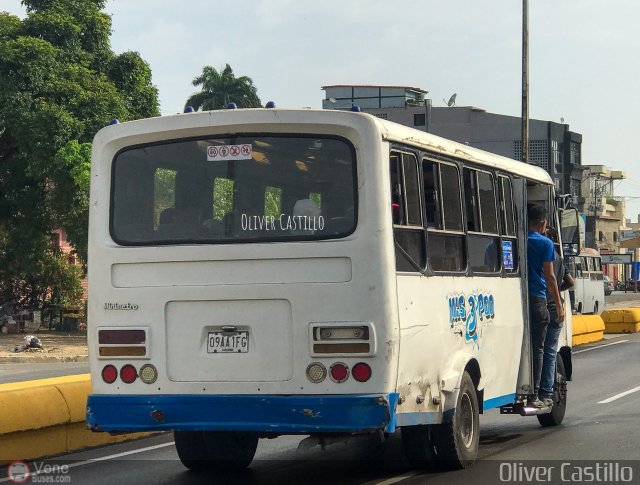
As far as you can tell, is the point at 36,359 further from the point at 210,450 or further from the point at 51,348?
the point at 210,450

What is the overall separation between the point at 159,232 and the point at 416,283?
195cm

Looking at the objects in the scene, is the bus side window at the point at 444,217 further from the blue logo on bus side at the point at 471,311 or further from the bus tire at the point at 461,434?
the bus tire at the point at 461,434

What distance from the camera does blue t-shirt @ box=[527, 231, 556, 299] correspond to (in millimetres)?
11367

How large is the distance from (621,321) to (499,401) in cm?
2719

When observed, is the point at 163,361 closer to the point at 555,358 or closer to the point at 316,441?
the point at 316,441

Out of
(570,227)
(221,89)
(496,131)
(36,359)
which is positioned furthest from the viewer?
(496,131)

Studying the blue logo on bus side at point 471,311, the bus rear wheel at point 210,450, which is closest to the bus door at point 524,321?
the blue logo on bus side at point 471,311

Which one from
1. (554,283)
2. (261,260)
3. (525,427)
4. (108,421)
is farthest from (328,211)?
(525,427)

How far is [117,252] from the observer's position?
29.0ft

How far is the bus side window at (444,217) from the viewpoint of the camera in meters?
9.27

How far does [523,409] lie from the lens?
11.4 m

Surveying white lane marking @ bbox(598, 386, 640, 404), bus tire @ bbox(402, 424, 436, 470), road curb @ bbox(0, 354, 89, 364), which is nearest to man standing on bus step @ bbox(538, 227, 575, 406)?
bus tire @ bbox(402, 424, 436, 470)

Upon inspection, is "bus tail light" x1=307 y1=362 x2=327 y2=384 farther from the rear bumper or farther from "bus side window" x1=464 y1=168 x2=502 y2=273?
"bus side window" x1=464 y1=168 x2=502 y2=273

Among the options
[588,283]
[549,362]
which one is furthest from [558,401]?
[588,283]
